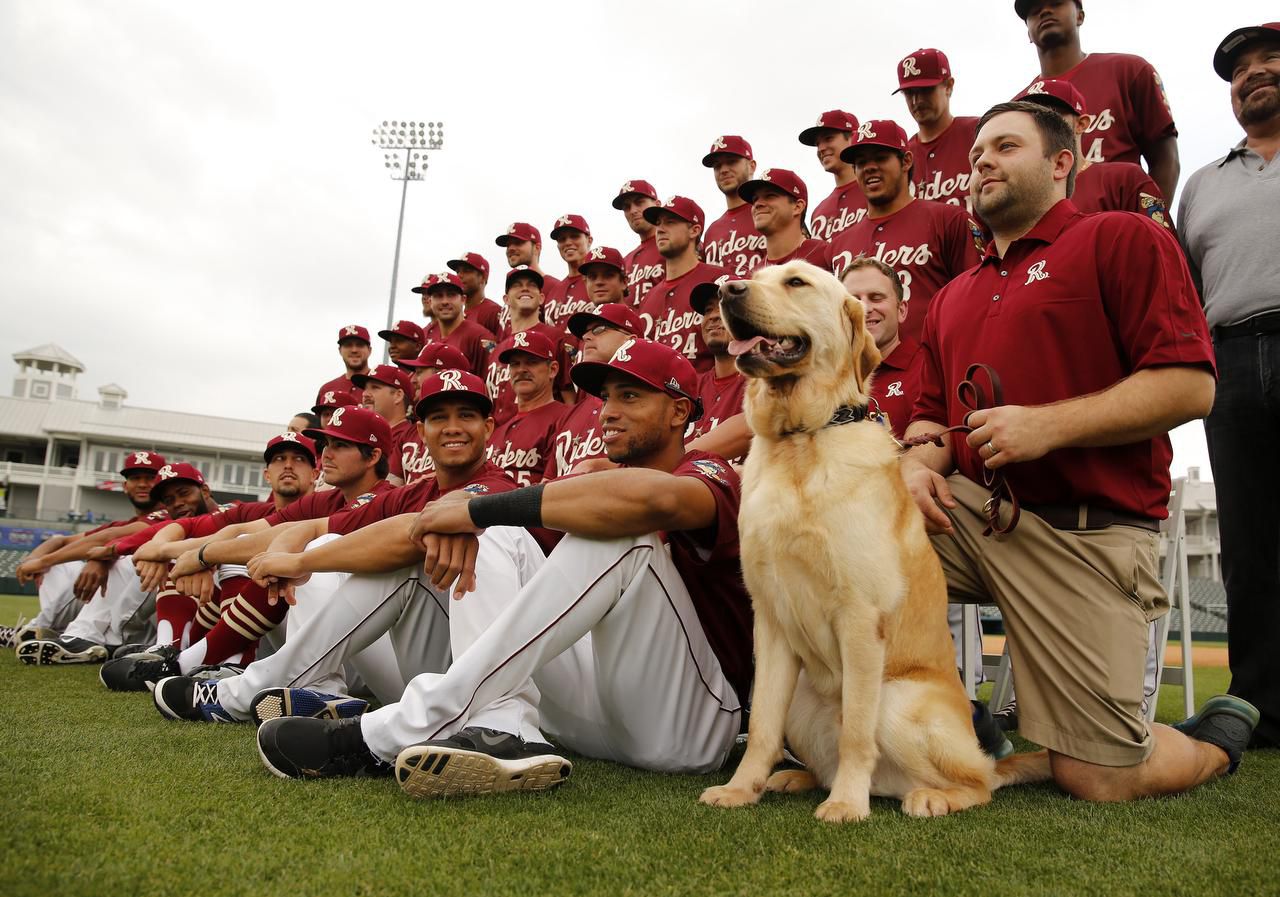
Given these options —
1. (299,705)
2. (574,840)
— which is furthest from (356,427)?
(574,840)

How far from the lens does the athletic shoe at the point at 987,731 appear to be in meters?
3.22

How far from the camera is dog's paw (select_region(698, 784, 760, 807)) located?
8.35ft

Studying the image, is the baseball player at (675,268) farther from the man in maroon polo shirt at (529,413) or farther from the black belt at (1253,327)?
the black belt at (1253,327)

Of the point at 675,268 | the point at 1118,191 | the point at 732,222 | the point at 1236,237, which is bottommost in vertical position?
the point at 1236,237

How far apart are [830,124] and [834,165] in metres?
0.29

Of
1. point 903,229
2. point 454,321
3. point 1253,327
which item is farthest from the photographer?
point 454,321

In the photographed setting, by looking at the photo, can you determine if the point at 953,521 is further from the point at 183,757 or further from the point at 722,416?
the point at 183,757

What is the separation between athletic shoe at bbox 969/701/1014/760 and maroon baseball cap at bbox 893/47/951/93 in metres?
4.08

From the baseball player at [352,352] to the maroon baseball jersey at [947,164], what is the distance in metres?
6.22

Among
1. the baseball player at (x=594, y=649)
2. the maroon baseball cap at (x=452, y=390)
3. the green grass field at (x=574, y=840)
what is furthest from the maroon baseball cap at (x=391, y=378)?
the green grass field at (x=574, y=840)

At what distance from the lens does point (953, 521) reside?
320 centimetres

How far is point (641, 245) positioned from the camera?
8.38 m

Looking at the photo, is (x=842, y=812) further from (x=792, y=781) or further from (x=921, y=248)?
(x=921, y=248)

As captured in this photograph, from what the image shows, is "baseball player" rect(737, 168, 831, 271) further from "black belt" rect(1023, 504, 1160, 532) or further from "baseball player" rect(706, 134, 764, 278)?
"black belt" rect(1023, 504, 1160, 532)
